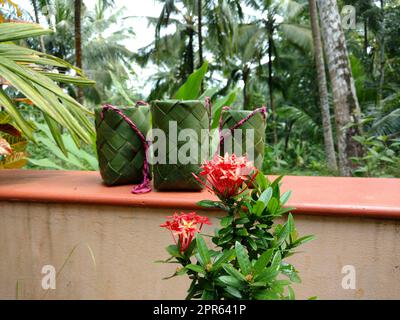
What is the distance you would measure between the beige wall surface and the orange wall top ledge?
0.02m

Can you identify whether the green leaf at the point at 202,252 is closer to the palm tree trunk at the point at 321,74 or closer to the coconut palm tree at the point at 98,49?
the palm tree trunk at the point at 321,74

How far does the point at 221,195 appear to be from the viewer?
19.9 inches

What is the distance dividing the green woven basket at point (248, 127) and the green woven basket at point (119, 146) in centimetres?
21

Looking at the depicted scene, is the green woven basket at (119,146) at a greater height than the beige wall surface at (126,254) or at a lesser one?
greater

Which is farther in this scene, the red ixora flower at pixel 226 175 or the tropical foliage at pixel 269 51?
the tropical foliage at pixel 269 51

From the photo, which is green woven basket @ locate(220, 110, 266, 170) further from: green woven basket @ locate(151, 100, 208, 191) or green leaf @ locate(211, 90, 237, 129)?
green leaf @ locate(211, 90, 237, 129)

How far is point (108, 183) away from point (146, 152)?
126 mm

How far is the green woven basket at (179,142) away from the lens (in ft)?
3.08

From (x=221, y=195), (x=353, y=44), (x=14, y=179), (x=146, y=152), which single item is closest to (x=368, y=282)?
(x=221, y=195)

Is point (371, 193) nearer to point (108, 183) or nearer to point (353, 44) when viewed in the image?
point (108, 183)

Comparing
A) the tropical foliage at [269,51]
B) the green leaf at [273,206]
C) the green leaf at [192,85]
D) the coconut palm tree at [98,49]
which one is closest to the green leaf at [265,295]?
the green leaf at [273,206]

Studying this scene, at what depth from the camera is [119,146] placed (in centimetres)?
101

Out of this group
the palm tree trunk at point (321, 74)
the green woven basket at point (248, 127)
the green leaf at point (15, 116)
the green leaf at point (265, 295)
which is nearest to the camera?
the green leaf at point (265, 295)

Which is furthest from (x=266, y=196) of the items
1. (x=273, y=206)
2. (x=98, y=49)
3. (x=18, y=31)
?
(x=98, y=49)
